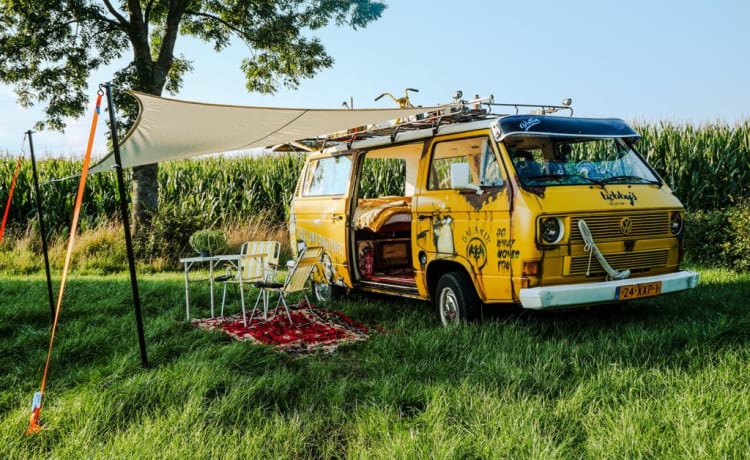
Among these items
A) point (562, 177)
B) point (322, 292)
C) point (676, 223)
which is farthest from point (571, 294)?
point (322, 292)

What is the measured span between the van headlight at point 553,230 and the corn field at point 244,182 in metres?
9.11

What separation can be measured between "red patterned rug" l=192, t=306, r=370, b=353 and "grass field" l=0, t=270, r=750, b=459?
0.30 metres

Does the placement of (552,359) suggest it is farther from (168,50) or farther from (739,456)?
(168,50)

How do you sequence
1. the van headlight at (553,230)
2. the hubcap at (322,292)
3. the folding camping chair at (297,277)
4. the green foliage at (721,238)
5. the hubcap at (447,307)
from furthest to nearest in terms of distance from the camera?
the green foliage at (721,238) < the hubcap at (322,292) < the folding camping chair at (297,277) < the hubcap at (447,307) < the van headlight at (553,230)

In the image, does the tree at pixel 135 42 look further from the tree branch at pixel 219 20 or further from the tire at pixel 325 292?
the tire at pixel 325 292

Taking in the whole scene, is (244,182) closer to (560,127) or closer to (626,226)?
(560,127)

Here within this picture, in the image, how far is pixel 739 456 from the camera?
3.65 metres

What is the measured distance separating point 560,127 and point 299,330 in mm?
3668

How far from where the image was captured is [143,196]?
15.8 meters

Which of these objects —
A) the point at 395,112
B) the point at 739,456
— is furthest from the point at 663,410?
the point at 395,112

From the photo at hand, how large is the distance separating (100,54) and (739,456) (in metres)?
16.6

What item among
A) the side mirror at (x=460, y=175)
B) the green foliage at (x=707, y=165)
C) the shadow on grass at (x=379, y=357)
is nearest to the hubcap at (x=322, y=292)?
the shadow on grass at (x=379, y=357)

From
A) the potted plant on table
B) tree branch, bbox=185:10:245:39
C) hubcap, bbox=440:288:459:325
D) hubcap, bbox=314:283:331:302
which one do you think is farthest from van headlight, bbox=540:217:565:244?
tree branch, bbox=185:10:245:39

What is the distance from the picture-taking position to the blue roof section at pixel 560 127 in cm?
624
